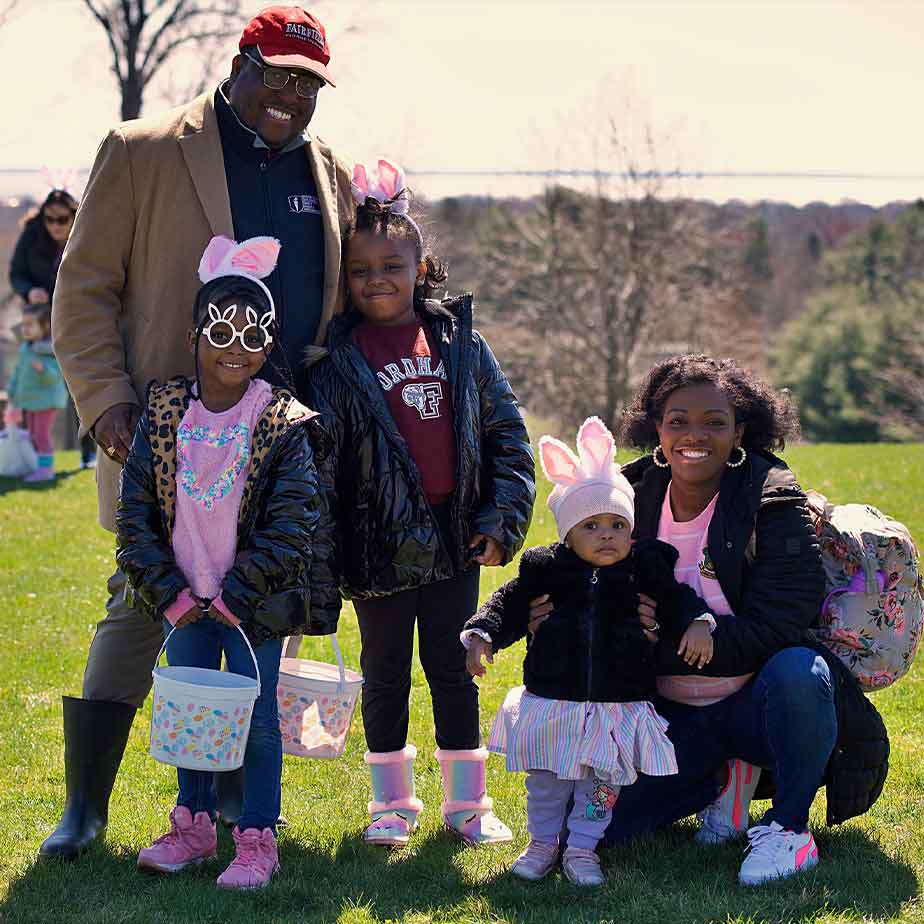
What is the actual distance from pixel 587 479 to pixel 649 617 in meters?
0.43

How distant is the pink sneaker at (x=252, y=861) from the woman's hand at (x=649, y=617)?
1206mm

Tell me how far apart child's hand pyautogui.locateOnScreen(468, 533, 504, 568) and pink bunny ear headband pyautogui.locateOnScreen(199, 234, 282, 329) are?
0.90 metres

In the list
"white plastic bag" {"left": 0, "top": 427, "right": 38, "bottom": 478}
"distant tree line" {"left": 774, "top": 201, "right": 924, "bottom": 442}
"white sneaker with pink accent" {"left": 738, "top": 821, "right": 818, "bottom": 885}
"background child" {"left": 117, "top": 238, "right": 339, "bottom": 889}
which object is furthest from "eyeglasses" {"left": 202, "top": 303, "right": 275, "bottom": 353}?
"distant tree line" {"left": 774, "top": 201, "right": 924, "bottom": 442}

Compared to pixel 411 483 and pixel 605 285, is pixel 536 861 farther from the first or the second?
pixel 605 285

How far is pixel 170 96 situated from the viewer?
679 inches

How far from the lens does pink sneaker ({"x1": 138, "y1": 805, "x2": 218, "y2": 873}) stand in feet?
12.5

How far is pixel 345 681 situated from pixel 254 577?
1.88 feet

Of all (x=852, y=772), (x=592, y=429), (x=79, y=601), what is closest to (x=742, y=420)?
(x=592, y=429)

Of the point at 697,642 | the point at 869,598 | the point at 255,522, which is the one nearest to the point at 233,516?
the point at 255,522

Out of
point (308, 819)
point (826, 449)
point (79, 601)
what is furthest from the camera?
point (826, 449)

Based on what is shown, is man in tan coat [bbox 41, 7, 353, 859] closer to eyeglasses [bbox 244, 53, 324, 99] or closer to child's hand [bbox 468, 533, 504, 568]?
eyeglasses [bbox 244, 53, 324, 99]

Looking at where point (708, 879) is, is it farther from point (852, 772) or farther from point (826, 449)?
point (826, 449)

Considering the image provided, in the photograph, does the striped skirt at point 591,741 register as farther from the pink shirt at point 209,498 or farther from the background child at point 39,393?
the background child at point 39,393

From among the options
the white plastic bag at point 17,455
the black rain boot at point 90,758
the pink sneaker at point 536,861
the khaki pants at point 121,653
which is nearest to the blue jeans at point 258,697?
the khaki pants at point 121,653
